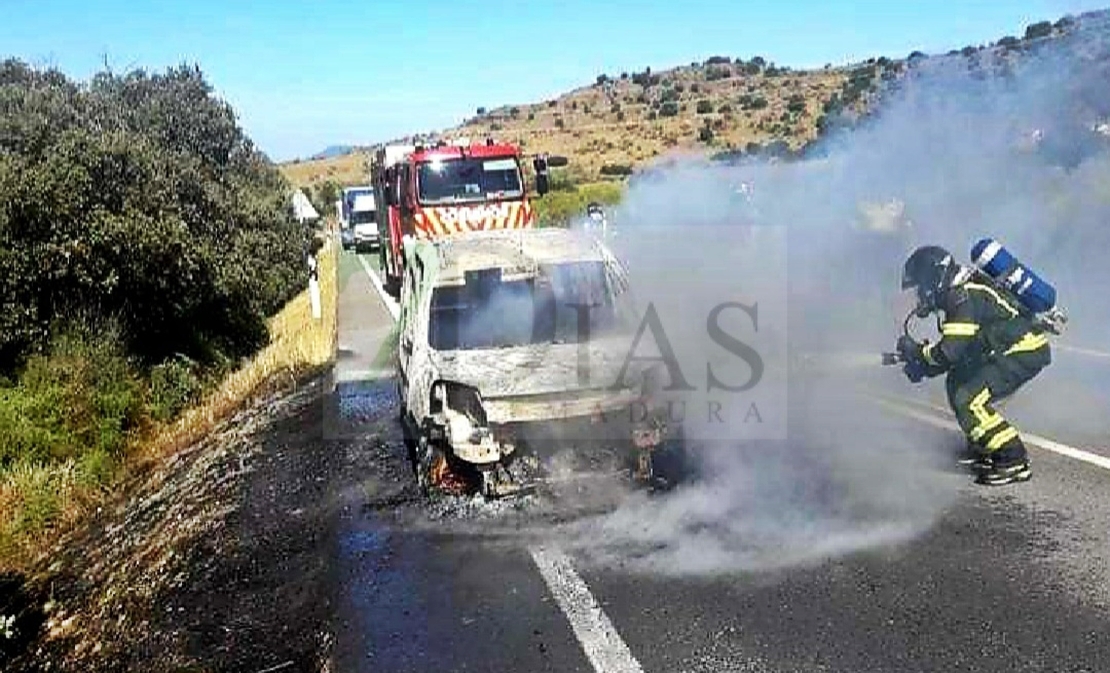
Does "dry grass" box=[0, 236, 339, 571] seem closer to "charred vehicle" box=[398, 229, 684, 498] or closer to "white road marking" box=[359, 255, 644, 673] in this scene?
"charred vehicle" box=[398, 229, 684, 498]

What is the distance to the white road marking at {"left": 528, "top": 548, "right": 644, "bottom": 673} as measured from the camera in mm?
4491

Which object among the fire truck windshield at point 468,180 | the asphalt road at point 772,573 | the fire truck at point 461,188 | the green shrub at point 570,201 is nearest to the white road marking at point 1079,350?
the asphalt road at point 772,573

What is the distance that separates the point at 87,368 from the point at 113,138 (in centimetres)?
380

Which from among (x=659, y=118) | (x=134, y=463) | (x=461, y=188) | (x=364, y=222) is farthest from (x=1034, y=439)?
(x=659, y=118)

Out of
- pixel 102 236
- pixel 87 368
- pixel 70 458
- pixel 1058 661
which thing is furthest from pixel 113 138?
pixel 1058 661

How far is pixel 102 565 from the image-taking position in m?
7.91

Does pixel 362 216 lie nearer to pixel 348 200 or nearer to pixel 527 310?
pixel 348 200

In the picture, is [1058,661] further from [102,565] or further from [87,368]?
[87,368]

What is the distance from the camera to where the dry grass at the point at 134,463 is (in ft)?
30.3

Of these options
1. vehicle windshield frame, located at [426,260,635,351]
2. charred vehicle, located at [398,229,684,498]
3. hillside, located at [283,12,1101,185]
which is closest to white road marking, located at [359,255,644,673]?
charred vehicle, located at [398,229,684,498]

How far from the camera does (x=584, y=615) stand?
502 centimetres

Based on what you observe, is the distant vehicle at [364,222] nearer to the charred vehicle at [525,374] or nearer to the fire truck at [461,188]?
the fire truck at [461,188]

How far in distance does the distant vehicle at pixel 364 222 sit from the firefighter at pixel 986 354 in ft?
98.2

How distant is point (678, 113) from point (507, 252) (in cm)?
7799
